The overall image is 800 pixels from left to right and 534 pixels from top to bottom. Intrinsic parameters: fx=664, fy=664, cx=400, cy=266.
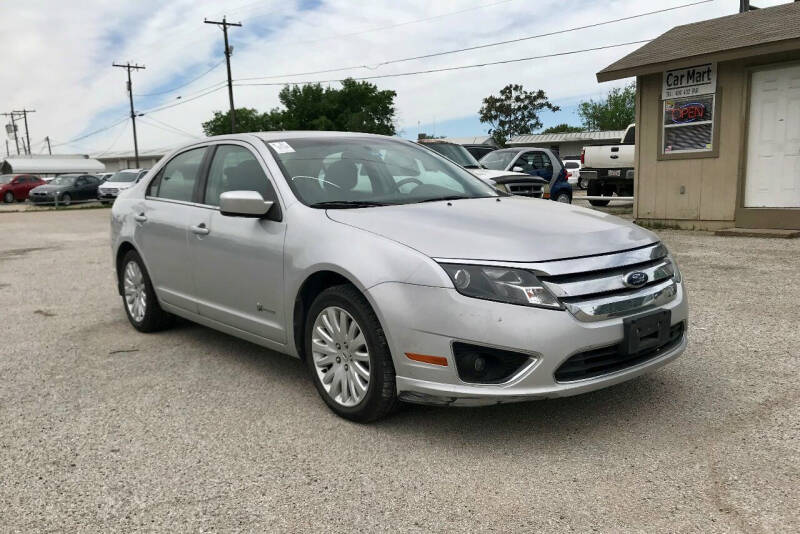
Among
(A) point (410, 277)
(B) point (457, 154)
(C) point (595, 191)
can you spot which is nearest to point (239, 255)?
(A) point (410, 277)

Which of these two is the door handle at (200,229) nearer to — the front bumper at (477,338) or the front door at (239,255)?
the front door at (239,255)

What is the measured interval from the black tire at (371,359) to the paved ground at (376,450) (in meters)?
0.11

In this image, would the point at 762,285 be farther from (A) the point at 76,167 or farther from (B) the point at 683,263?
(A) the point at 76,167

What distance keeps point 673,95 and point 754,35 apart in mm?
1586

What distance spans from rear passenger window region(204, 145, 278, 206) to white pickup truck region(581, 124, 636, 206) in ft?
49.5

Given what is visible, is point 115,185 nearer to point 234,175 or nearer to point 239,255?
point 234,175

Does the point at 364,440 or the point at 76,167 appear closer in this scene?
the point at 364,440

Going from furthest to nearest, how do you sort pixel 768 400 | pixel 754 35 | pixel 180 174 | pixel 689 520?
1. pixel 754 35
2. pixel 180 174
3. pixel 768 400
4. pixel 689 520

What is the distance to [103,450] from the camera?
335 centimetres

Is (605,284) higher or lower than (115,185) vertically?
higher

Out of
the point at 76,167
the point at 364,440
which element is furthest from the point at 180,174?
the point at 76,167

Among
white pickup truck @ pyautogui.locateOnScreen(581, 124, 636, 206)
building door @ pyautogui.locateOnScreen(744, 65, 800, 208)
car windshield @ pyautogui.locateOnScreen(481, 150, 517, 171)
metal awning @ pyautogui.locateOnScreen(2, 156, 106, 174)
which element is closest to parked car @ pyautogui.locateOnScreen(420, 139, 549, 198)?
car windshield @ pyautogui.locateOnScreen(481, 150, 517, 171)

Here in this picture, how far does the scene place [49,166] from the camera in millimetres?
64062

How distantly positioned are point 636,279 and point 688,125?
967cm
